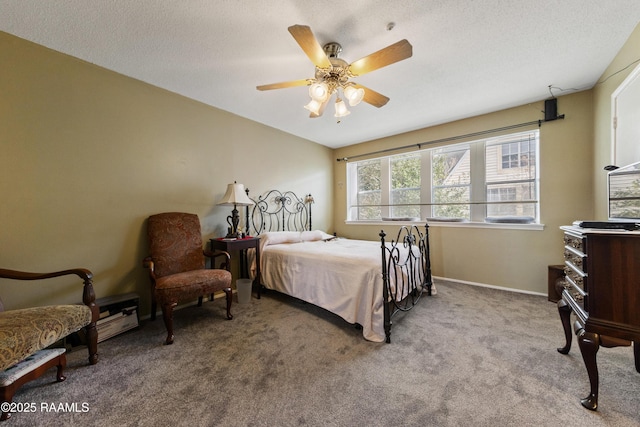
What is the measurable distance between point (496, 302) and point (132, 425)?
11.4 feet

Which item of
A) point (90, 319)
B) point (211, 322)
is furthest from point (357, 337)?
point (90, 319)

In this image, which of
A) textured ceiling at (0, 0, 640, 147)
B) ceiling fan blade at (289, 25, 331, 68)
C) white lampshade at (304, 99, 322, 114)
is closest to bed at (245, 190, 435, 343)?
white lampshade at (304, 99, 322, 114)

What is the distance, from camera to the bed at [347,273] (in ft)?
6.61

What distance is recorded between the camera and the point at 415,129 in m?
3.92

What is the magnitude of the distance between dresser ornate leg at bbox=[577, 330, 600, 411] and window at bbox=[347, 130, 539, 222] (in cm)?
228

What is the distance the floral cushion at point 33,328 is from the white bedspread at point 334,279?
68.6 inches

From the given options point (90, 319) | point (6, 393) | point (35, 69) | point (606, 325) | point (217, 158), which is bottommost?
point (6, 393)

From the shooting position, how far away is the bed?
2016 mm

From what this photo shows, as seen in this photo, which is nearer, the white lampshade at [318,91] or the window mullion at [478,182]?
the white lampshade at [318,91]

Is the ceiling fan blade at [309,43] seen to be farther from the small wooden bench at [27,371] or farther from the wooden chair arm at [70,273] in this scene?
the small wooden bench at [27,371]

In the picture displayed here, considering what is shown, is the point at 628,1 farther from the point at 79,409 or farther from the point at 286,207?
the point at 79,409

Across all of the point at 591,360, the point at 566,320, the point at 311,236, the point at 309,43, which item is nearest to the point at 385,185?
the point at 311,236

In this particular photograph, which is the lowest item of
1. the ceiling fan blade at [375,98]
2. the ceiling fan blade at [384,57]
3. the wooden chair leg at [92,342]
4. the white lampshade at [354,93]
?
the wooden chair leg at [92,342]

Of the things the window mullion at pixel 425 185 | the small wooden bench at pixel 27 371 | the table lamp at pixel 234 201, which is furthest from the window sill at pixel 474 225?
the small wooden bench at pixel 27 371
